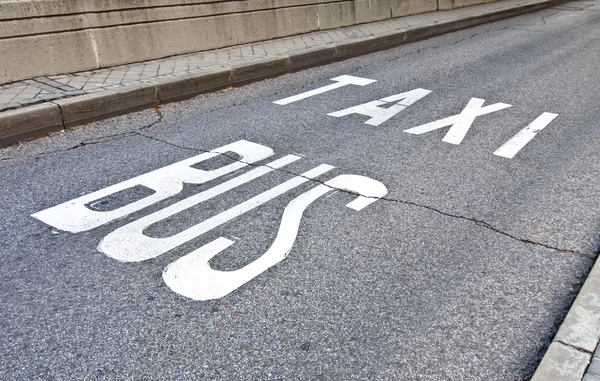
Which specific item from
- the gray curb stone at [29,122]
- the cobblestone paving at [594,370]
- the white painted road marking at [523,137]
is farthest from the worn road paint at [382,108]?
the cobblestone paving at [594,370]

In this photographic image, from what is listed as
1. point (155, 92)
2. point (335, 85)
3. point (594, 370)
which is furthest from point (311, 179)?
point (335, 85)

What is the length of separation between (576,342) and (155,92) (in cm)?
593

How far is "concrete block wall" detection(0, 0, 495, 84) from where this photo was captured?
7.01m

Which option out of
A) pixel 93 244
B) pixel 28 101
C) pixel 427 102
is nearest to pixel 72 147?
pixel 28 101

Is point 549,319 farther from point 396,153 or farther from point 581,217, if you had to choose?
point 396,153

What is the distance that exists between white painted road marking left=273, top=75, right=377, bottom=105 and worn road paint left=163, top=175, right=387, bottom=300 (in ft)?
10.7

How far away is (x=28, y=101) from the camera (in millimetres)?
6359

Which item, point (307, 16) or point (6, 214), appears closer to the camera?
point (6, 214)

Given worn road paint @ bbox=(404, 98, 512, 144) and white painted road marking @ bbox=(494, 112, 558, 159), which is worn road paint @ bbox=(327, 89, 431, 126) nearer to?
worn road paint @ bbox=(404, 98, 512, 144)

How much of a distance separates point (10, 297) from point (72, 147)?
280 cm

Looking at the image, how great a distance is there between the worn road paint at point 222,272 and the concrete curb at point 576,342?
1767 mm

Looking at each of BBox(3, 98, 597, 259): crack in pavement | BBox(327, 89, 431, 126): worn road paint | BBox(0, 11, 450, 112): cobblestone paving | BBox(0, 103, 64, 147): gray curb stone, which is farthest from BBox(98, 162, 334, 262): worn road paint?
BBox(0, 11, 450, 112): cobblestone paving

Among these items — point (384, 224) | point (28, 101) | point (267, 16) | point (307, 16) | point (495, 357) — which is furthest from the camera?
point (307, 16)

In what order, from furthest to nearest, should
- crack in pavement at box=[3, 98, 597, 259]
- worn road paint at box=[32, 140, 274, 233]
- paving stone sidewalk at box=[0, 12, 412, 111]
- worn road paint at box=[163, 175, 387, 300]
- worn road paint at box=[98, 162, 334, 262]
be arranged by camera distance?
paving stone sidewalk at box=[0, 12, 412, 111] → worn road paint at box=[32, 140, 274, 233] → crack in pavement at box=[3, 98, 597, 259] → worn road paint at box=[98, 162, 334, 262] → worn road paint at box=[163, 175, 387, 300]
